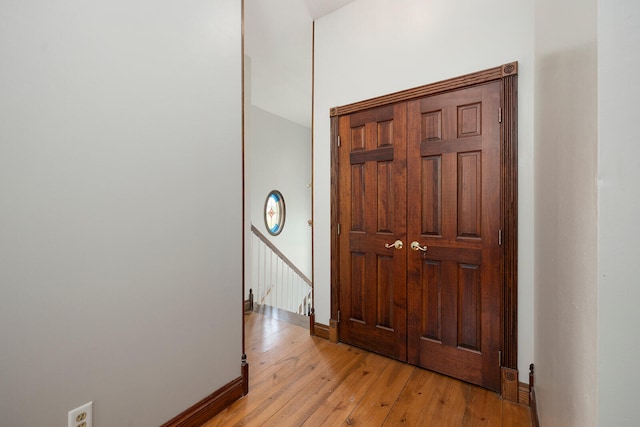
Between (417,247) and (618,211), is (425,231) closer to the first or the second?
(417,247)

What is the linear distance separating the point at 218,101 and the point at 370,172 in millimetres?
1250

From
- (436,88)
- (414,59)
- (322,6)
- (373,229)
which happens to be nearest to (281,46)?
(322,6)

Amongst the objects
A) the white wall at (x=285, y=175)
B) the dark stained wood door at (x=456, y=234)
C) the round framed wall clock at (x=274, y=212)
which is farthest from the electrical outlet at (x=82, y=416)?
the round framed wall clock at (x=274, y=212)

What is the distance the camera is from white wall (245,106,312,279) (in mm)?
5227

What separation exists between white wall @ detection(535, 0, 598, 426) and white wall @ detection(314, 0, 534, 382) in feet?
1.59

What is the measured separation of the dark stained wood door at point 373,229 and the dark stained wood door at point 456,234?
0.08m

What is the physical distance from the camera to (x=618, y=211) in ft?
1.54

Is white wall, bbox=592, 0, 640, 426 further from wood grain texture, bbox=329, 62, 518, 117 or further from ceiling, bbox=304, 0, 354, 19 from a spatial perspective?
ceiling, bbox=304, 0, 354, 19

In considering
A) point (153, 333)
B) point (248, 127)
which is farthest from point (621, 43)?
point (248, 127)

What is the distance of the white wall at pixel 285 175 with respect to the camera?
17.1 ft

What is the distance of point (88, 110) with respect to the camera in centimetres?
114

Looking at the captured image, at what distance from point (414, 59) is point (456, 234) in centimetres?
132

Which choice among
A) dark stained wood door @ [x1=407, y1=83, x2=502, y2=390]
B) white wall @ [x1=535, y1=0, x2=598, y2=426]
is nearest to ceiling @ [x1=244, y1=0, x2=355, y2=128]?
dark stained wood door @ [x1=407, y1=83, x2=502, y2=390]

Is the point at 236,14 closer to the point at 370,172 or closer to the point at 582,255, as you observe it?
the point at 370,172
